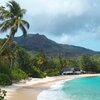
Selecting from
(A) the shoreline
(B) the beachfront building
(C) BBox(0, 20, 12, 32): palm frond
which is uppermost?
(C) BBox(0, 20, 12, 32): palm frond

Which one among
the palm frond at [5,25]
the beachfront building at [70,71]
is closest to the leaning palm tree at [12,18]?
the palm frond at [5,25]

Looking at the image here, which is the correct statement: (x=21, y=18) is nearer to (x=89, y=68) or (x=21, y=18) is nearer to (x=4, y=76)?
(x=4, y=76)

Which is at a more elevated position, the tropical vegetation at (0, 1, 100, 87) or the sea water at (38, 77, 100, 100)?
the tropical vegetation at (0, 1, 100, 87)

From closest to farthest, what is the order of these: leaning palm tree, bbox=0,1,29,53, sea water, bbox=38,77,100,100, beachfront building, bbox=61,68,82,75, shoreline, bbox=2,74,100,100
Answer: shoreline, bbox=2,74,100,100 → sea water, bbox=38,77,100,100 → leaning palm tree, bbox=0,1,29,53 → beachfront building, bbox=61,68,82,75

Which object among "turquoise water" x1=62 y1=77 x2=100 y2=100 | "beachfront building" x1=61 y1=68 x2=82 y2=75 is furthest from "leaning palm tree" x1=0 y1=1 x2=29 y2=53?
"beachfront building" x1=61 y1=68 x2=82 y2=75

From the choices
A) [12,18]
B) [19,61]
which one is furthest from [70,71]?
[12,18]

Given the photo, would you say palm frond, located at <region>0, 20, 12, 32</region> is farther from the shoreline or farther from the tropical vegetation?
the shoreline

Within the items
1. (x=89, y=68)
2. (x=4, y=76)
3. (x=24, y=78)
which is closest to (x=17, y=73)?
(x=24, y=78)

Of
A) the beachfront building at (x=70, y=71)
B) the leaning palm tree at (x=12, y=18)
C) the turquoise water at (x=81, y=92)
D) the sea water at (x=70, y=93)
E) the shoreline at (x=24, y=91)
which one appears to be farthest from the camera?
the beachfront building at (x=70, y=71)

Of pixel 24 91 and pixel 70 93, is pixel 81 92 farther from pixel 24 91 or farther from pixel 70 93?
pixel 24 91

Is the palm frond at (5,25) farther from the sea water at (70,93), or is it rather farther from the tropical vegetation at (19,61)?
the sea water at (70,93)

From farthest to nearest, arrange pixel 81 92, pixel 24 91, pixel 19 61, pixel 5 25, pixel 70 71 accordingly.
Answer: pixel 70 71 < pixel 19 61 < pixel 5 25 < pixel 81 92 < pixel 24 91

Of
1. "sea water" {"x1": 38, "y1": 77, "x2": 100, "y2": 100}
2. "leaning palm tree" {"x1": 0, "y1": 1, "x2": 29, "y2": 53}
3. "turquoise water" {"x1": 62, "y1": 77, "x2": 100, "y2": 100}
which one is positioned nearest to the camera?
"sea water" {"x1": 38, "y1": 77, "x2": 100, "y2": 100}

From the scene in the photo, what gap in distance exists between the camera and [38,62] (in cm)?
9469
